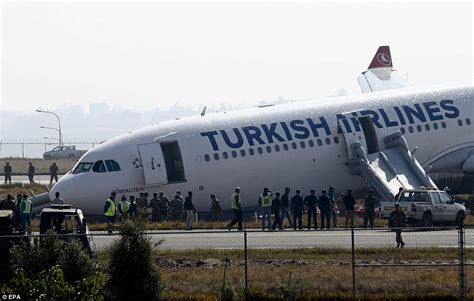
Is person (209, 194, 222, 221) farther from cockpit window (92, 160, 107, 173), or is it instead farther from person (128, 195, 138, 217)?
cockpit window (92, 160, 107, 173)

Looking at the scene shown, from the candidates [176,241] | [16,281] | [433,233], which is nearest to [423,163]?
[433,233]

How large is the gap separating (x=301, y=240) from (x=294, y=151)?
34.9 ft

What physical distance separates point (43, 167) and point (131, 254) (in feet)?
248

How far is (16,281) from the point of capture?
790 inches

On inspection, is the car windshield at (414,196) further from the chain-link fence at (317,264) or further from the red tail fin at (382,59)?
the red tail fin at (382,59)

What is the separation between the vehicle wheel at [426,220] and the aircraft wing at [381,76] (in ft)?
124

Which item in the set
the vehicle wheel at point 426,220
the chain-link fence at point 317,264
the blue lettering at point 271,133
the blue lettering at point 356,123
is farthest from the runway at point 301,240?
the blue lettering at point 356,123

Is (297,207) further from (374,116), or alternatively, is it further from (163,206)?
(374,116)

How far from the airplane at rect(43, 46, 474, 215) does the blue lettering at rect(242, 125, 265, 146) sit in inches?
1.5

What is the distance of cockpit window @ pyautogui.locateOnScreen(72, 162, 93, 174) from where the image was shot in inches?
1861

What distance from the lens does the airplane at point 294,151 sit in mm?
47031

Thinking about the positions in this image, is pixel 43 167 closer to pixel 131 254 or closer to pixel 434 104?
pixel 434 104

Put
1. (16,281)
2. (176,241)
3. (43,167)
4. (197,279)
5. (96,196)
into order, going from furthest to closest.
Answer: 1. (43,167)
2. (96,196)
3. (176,241)
4. (197,279)
5. (16,281)

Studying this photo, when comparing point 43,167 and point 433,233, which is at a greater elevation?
point 43,167
